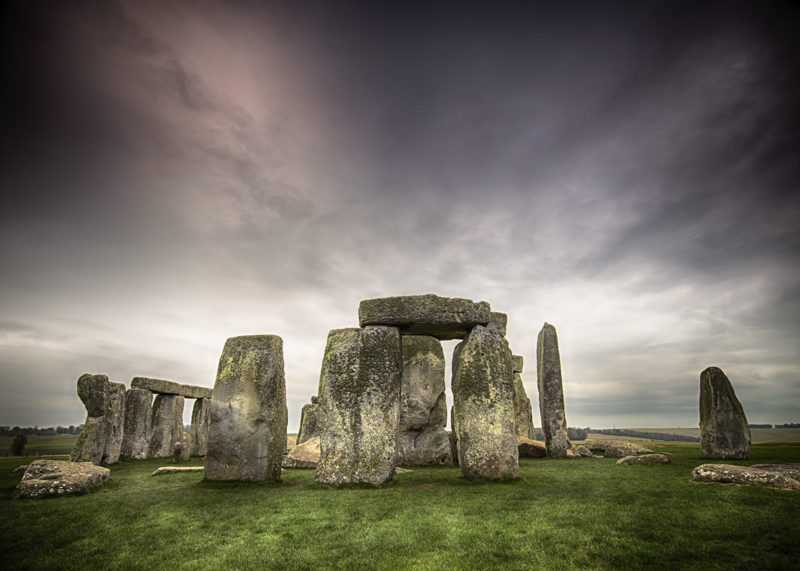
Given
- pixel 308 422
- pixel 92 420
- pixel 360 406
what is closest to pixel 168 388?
pixel 92 420

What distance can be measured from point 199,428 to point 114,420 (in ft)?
17.8

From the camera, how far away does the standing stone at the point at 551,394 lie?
1438cm

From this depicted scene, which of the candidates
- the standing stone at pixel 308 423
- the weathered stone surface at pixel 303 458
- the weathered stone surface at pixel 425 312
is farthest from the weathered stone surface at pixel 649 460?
the standing stone at pixel 308 423

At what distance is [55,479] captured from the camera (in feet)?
21.5

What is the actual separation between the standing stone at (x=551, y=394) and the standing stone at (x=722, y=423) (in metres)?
4.22

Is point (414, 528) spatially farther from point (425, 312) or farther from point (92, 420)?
point (92, 420)

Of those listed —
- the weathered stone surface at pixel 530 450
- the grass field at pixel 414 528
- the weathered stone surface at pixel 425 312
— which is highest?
the weathered stone surface at pixel 425 312

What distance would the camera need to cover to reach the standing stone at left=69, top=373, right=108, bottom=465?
37.8 feet

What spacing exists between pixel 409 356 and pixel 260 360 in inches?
231

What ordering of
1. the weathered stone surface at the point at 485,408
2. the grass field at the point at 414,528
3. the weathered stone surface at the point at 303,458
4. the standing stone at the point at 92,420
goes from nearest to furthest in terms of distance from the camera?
1. the grass field at the point at 414,528
2. the weathered stone surface at the point at 485,408
3. the weathered stone surface at the point at 303,458
4. the standing stone at the point at 92,420

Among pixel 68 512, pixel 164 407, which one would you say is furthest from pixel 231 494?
pixel 164 407

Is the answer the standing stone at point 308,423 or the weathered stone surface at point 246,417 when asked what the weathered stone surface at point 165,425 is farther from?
the weathered stone surface at point 246,417

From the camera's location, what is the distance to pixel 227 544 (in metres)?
4.07

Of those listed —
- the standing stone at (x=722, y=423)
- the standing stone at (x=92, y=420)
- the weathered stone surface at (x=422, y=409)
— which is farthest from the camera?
the weathered stone surface at (x=422, y=409)
